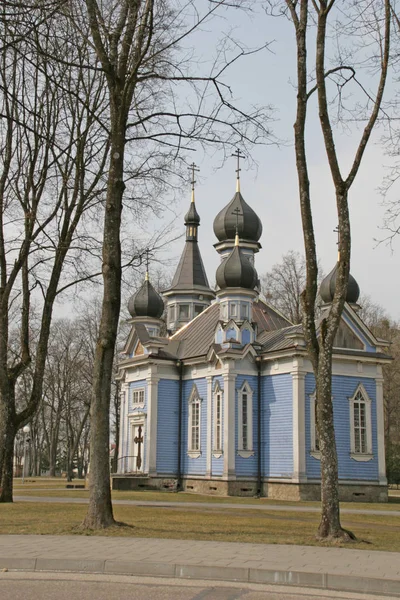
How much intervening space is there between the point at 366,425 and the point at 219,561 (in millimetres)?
24481

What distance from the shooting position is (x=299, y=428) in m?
31.0

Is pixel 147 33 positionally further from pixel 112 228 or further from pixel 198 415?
pixel 198 415

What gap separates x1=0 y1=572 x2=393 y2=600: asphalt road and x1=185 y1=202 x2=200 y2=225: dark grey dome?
38787mm

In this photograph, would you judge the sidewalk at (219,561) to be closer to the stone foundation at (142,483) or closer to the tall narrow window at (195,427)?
the stone foundation at (142,483)

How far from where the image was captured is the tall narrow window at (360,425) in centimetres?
3278

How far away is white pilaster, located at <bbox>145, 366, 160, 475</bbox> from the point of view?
34.9 meters

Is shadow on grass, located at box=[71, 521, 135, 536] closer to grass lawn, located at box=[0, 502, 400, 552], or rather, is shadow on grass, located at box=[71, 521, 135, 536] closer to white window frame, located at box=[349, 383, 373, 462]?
grass lawn, located at box=[0, 502, 400, 552]

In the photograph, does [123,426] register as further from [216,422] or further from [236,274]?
[236,274]

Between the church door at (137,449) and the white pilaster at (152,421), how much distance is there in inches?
38.6

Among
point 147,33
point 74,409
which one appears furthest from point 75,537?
point 74,409

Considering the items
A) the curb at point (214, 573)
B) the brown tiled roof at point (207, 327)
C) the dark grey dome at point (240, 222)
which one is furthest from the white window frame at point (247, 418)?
the curb at point (214, 573)

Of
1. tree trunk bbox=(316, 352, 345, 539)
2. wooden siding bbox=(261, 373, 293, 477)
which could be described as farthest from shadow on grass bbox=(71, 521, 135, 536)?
wooden siding bbox=(261, 373, 293, 477)

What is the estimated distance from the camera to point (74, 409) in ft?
201

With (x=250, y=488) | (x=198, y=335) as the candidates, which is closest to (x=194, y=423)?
(x=250, y=488)
